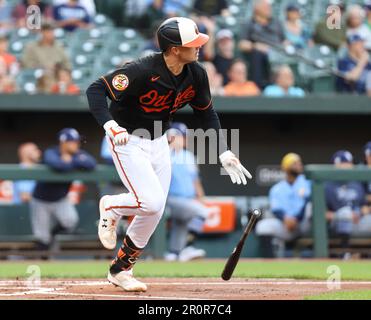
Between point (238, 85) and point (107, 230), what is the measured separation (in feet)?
19.6

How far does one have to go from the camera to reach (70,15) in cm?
1263

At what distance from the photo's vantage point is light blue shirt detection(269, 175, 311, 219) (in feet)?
34.6

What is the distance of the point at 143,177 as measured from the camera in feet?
19.7

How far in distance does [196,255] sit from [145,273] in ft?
A: 7.70

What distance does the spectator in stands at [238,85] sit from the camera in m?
11.8

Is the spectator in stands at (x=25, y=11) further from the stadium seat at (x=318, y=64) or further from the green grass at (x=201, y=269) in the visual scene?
the green grass at (x=201, y=269)

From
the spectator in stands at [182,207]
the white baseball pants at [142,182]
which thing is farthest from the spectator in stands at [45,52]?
the white baseball pants at [142,182]

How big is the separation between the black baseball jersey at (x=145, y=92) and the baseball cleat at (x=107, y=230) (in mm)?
607

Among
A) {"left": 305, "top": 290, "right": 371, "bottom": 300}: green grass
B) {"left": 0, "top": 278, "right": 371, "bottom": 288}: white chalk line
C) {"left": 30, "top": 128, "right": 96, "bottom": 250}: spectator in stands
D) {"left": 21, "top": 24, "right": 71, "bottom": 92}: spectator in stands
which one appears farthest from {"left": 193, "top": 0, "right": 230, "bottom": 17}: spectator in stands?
{"left": 305, "top": 290, "right": 371, "bottom": 300}: green grass

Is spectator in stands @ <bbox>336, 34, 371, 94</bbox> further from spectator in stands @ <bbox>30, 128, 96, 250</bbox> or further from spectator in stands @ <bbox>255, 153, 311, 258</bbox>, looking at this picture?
spectator in stands @ <bbox>30, 128, 96, 250</bbox>

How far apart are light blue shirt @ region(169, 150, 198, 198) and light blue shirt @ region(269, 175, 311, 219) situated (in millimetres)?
951

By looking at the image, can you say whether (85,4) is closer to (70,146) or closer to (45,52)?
(45,52)

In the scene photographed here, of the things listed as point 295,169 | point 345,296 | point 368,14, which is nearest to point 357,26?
point 368,14
